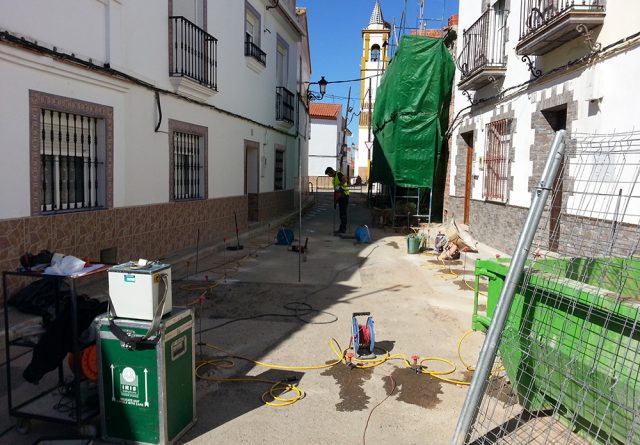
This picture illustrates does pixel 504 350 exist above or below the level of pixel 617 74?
below

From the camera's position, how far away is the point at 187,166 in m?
9.76

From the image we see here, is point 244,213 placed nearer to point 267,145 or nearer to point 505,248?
point 267,145

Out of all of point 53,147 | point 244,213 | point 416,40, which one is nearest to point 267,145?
point 244,213

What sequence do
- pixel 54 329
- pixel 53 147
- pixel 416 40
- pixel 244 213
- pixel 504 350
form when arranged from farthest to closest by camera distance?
pixel 416 40 → pixel 244 213 → pixel 53 147 → pixel 504 350 → pixel 54 329

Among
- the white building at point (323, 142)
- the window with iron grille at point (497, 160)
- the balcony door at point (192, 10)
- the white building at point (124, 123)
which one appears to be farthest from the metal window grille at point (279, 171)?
the white building at point (323, 142)

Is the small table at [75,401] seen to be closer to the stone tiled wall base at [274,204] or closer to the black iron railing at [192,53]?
the black iron railing at [192,53]

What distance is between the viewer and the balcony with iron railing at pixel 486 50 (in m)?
10.1

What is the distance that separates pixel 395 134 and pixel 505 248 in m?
5.91

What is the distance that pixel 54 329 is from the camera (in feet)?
10.5

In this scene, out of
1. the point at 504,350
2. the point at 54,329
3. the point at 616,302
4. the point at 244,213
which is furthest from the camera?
the point at 244,213

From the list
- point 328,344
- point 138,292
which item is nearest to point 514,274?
point 138,292

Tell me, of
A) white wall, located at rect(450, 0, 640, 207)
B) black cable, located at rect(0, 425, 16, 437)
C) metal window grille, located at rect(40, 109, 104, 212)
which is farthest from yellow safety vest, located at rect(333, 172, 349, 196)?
black cable, located at rect(0, 425, 16, 437)

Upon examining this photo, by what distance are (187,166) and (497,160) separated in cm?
650

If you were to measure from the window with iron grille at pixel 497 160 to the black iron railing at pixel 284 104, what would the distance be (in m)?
7.21
